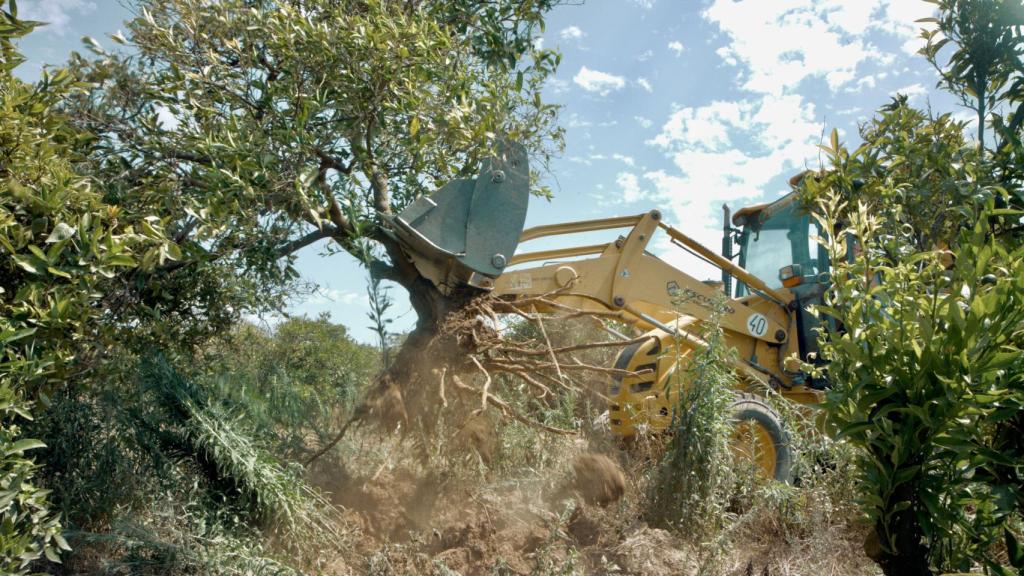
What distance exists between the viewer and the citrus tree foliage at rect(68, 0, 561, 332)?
13.5 ft

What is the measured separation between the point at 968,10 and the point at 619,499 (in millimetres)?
3504

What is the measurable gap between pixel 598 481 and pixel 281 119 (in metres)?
3.14

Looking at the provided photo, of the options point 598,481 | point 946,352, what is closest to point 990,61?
point 946,352

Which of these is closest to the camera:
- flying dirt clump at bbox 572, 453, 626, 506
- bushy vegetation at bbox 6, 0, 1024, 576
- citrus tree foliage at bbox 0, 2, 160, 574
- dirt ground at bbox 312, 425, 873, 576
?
Result: bushy vegetation at bbox 6, 0, 1024, 576

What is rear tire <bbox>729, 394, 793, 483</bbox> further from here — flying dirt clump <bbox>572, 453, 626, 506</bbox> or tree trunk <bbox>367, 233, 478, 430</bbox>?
tree trunk <bbox>367, 233, 478, 430</bbox>

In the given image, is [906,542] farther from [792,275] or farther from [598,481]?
[792,275]

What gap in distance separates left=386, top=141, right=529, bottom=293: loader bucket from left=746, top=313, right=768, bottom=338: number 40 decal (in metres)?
3.03

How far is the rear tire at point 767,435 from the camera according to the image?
19.2 ft

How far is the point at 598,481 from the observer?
4.97 metres

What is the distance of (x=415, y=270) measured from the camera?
495 cm

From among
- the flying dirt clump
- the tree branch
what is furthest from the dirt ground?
the tree branch

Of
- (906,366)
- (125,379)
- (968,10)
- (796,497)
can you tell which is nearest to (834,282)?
(906,366)

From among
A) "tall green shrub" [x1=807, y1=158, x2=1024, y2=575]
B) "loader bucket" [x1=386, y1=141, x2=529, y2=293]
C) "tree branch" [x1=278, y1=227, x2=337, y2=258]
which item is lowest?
"tall green shrub" [x1=807, y1=158, x2=1024, y2=575]

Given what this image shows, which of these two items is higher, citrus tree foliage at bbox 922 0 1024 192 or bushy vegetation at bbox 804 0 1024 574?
citrus tree foliage at bbox 922 0 1024 192
